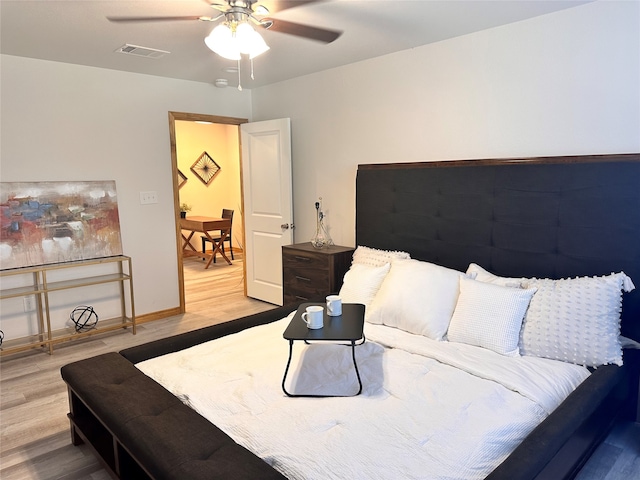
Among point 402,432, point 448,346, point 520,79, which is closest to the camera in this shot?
point 402,432

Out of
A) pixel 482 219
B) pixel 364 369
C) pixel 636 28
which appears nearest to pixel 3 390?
pixel 364 369

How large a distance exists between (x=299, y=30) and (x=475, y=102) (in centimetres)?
134

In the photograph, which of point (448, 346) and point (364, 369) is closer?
point (364, 369)

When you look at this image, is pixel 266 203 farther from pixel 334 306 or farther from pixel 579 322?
pixel 579 322

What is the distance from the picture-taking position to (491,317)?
2.40 meters

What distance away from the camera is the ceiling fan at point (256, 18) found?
2.21 metres

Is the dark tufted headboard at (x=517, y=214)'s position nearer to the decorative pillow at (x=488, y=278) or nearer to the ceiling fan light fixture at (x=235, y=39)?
the decorative pillow at (x=488, y=278)

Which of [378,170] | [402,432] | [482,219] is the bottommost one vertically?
[402,432]

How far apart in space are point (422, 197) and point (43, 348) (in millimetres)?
3345

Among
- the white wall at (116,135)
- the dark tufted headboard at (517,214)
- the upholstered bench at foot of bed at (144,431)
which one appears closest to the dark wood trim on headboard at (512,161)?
the dark tufted headboard at (517,214)

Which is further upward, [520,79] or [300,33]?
[300,33]

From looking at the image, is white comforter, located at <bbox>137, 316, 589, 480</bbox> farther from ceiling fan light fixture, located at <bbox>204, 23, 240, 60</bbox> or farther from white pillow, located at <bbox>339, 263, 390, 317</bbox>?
ceiling fan light fixture, located at <bbox>204, 23, 240, 60</bbox>

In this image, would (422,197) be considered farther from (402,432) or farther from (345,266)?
(402,432)

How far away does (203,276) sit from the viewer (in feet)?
21.2
